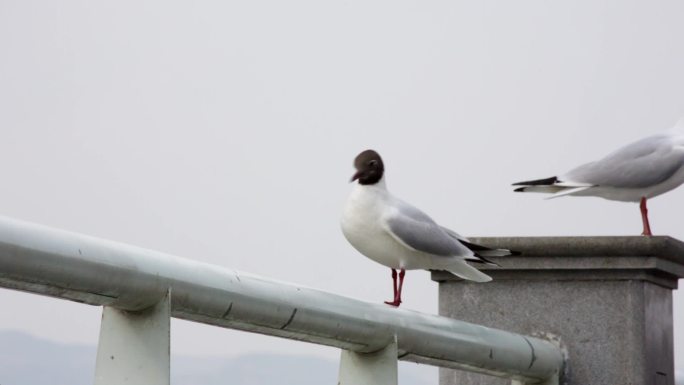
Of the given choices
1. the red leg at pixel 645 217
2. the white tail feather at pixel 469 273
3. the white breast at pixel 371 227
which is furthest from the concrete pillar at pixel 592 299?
the red leg at pixel 645 217

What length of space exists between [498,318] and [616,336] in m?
0.37

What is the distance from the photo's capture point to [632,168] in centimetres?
720

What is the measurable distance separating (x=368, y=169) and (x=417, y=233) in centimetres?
30

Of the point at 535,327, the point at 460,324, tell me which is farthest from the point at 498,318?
the point at 460,324

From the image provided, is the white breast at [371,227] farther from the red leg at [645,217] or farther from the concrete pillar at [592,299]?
the red leg at [645,217]

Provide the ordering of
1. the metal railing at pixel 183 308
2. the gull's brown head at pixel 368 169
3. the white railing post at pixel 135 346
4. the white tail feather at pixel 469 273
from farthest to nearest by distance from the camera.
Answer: the gull's brown head at pixel 368 169, the white tail feather at pixel 469 273, the white railing post at pixel 135 346, the metal railing at pixel 183 308

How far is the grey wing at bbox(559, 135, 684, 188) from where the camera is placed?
7195mm

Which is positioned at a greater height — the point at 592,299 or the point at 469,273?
the point at 469,273

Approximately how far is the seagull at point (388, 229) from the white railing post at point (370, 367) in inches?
60.0

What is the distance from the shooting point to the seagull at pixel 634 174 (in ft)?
23.5

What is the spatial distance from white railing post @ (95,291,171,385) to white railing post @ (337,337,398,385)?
2.90 feet

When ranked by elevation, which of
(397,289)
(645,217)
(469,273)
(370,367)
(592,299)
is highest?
(645,217)

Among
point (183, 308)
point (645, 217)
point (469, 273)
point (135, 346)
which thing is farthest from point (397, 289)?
point (135, 346)

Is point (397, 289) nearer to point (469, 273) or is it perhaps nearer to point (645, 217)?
point (469, 273)
